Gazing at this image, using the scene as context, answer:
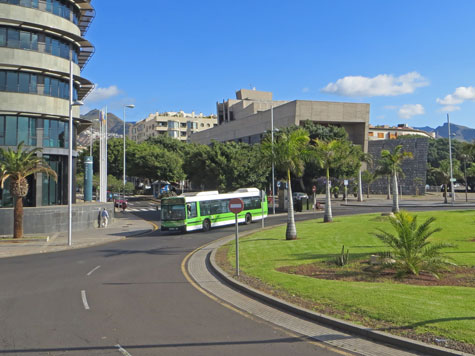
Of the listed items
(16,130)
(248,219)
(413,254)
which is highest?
(16,130)

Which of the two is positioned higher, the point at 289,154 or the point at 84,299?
the point at 289,154

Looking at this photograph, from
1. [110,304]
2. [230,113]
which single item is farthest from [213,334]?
[230,113]

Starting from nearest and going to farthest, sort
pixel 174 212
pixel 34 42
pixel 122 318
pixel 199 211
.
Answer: pixel 122 318, pixel 174 212, pixel 199 211, pixel 34 42

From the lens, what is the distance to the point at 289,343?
7762mm

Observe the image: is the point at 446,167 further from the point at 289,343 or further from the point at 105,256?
the point at 289,343

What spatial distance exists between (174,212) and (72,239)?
23.7 feet

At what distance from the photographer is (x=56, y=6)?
3472 centimetres

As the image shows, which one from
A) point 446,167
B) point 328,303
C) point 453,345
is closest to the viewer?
point 453,345

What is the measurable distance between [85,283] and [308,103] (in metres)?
56.6

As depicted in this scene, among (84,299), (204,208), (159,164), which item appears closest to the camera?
(84,299)

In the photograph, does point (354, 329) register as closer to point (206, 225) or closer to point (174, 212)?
point (174, 212)

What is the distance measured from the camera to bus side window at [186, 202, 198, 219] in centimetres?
3088

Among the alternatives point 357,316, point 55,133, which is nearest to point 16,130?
point 55,133

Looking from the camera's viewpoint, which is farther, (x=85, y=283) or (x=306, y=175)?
(x=306, y=175)
